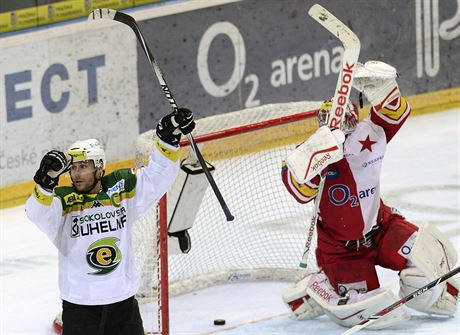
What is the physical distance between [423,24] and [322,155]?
17.1ft

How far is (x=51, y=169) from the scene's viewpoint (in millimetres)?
5539

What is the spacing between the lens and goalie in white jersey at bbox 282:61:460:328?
707 centimetres

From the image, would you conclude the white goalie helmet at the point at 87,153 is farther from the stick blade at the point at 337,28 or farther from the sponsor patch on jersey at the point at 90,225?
the stick blade at the point at 337,28

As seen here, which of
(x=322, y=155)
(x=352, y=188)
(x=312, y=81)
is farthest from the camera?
(x=312, y=81)

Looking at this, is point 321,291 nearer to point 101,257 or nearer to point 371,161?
point 371,161

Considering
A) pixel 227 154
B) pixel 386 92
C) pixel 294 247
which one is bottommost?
pixel 294 247

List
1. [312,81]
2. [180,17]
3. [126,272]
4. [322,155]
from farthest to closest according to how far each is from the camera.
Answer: [312,81] → [180,17] → [322,155] → [126,272]

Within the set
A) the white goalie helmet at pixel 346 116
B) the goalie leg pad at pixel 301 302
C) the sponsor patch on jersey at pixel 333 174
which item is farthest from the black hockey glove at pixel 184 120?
the goalie leg pad at pixel 301 302

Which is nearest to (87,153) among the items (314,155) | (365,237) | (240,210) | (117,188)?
(117,188)

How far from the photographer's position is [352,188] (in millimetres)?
7090

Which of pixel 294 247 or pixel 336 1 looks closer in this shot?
pixel 294 247

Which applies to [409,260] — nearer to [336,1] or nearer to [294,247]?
[294,247]

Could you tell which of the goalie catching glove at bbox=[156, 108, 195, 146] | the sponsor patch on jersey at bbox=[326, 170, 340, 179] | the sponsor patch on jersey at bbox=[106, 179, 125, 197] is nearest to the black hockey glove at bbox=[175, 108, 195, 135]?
the goalie catching glove at bbox=[156, 108, 195, 146]

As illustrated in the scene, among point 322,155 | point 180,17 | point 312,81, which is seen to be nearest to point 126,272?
point 322,155
